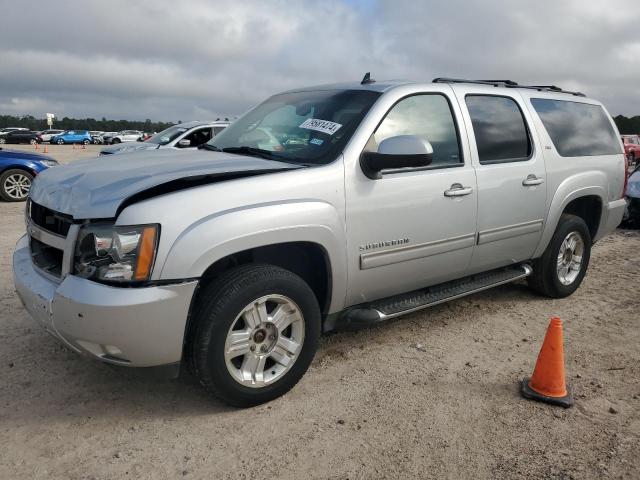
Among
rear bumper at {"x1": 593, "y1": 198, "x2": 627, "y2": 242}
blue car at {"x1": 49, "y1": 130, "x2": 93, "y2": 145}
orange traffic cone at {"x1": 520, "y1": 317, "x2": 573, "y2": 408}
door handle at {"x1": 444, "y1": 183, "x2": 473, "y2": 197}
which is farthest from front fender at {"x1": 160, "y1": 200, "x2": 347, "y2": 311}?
blue car at {"x1": 49, "y1": 130, "x2": 93, "y2": 145}

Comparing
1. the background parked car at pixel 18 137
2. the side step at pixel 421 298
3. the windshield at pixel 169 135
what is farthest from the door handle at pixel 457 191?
the background parked car at pixel 18 137

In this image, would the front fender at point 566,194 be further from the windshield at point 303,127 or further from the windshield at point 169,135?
the windshield at point 169,135

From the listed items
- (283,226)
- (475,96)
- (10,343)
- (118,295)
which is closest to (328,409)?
(283,226)

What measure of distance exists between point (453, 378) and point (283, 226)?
5.10 ft

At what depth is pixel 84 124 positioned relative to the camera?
10219 centimetres

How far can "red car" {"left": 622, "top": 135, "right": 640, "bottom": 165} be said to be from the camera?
22.5 meters

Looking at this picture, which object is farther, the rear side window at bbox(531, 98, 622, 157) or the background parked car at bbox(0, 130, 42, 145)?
the background parked car at bbox(0, 130, 42, 145)

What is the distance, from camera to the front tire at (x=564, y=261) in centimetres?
495

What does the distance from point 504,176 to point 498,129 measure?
0.41 meters

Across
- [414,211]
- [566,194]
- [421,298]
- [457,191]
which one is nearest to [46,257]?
[414,211]

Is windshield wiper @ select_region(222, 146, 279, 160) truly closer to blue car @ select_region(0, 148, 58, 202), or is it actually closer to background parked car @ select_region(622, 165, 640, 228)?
background parked car @ select_region(622, 165, 640, 228)

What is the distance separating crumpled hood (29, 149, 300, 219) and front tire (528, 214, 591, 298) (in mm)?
2920

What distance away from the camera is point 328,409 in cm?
309

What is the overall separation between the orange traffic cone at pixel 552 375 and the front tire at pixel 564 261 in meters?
1.89
